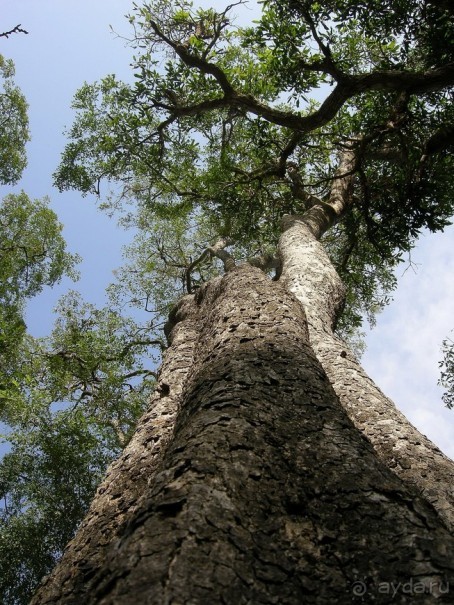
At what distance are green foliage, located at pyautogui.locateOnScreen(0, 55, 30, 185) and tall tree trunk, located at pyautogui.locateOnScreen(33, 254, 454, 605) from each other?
17135 millimetres

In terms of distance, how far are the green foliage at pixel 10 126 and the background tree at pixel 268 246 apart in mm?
5266

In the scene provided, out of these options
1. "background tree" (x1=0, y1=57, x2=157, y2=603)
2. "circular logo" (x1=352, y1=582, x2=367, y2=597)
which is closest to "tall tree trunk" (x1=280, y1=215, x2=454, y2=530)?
"circular logo" (x1=352, y1=582, x2=367, y2=597)

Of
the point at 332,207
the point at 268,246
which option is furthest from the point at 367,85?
the point at 268,246

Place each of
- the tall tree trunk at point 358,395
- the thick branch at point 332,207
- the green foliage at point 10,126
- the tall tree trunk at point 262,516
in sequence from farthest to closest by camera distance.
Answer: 1. the green foliage at point 10,126
2. the thick branch at point 332,207
3. the tall tree trunk at point 358,395
4. the tall tree trunk at point 262,516

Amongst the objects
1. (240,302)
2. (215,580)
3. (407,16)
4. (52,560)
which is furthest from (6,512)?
(407,16)

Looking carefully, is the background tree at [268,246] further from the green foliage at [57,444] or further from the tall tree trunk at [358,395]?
the green foliage at [57,444]

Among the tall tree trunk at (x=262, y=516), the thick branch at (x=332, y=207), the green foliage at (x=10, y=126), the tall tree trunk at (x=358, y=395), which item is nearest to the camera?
the tall tree trunk at (x=262, y=516)

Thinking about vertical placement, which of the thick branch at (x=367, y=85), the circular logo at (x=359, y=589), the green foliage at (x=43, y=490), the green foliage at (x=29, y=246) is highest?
the green foliage at (x=29, y=246)

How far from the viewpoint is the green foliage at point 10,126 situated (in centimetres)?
1705

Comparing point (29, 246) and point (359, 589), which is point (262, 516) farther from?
point (29, 246)

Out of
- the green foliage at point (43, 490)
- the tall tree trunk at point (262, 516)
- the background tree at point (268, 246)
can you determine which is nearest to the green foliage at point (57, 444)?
the green foliage at point (43, 490)

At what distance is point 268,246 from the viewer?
47.9 feet

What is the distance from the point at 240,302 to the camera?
162 inches

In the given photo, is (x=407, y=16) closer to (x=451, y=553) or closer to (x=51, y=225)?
(x=451, y=553)
